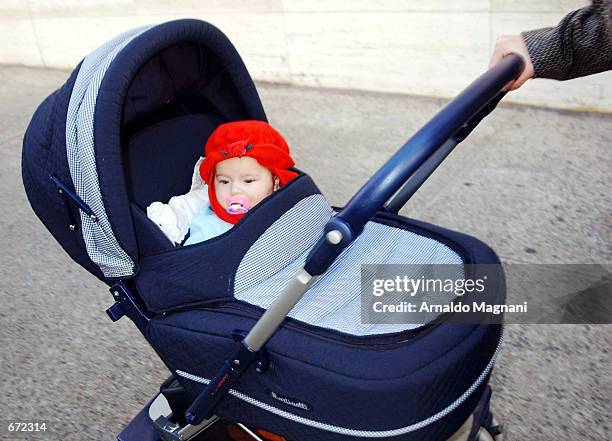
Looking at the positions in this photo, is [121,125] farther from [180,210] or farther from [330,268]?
[330,268]

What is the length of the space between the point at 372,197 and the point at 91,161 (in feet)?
2.50

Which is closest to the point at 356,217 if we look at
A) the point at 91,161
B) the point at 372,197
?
the point at 372,197

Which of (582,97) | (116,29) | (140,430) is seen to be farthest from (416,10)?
(140,430)

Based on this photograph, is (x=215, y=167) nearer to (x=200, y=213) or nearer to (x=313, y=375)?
(x=200, y=213)

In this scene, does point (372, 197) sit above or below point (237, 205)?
above

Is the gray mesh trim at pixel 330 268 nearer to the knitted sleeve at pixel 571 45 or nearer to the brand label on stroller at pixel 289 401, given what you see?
the brand label on stroller at pixel 289 401

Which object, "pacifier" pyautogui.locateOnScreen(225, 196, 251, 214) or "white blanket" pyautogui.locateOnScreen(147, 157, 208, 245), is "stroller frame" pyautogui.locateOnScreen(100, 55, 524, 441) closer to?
"white blanket" pyautogui.locateOnScreen(147, 157, 208, 245)

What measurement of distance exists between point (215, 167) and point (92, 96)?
512 mm

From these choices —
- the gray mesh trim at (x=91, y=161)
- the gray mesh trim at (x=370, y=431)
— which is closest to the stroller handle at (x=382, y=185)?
the gray mesh trim at (x=370, y=431)

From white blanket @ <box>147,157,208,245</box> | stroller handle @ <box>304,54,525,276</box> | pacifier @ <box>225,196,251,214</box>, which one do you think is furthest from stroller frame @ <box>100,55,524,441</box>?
pacifier @ <box>225,196,251,214</box>

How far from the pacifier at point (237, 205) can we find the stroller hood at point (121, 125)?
26 centimetres

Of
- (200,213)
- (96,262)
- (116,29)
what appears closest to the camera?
(96,262)

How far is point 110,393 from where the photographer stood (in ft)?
8.99

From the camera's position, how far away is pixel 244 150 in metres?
2.18
